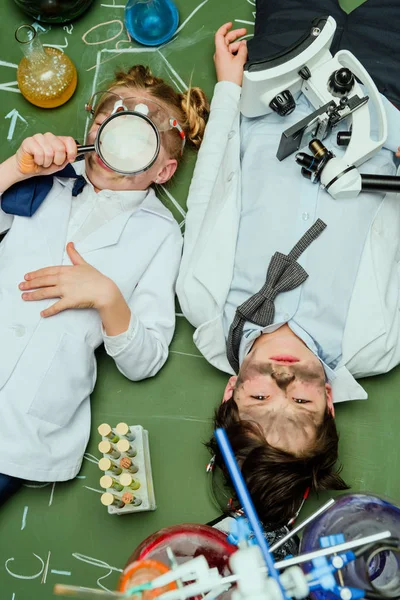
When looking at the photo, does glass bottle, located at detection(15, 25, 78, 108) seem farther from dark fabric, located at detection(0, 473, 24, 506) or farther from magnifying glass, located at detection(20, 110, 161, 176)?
dark fabric, located at detection(0, 473, 24, 506)

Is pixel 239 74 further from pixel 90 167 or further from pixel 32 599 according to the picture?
pixel 32 599

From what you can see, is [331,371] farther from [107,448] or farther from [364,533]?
[107,448]

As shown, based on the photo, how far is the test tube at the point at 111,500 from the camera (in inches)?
50.6

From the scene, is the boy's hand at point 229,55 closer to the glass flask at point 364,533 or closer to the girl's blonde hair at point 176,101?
the girl's blonde hair at point 176,101

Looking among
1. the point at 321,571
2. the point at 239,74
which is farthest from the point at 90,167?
the point at 321,571

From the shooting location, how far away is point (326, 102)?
1.40 metres

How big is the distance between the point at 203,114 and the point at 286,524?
107cm

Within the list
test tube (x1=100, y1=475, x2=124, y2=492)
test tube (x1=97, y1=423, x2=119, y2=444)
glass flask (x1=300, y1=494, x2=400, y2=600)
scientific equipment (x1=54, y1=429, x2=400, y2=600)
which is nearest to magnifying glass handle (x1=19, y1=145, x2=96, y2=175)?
test tube (x1=97, y1=423, x2=119, y2=444)

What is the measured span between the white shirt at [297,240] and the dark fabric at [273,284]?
0.7 inches

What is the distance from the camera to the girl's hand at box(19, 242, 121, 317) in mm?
1360

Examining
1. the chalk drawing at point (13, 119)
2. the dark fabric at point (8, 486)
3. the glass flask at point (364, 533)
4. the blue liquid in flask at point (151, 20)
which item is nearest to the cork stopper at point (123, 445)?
the dark fabric at point (8, 486)

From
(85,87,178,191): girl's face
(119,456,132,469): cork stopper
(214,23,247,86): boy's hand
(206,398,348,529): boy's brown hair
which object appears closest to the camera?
(206,398,348,529): boy's brown hair

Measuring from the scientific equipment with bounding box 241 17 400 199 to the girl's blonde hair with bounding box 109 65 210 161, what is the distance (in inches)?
8.7

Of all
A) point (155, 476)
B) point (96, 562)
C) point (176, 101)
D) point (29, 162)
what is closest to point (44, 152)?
point (29, 162)
